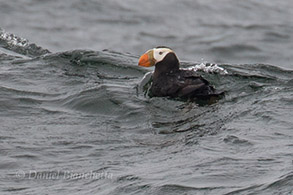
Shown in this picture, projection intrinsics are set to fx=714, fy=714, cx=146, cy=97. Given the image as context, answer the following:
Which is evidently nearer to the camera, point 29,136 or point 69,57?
point 29,136

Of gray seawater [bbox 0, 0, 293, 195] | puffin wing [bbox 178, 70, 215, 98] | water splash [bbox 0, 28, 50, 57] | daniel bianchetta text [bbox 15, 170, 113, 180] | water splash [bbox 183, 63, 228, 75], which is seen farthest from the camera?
water splash [bbox 0, 28, 50, 57]

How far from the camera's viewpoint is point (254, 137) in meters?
8.25

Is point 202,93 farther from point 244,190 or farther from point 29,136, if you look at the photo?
point 244,190

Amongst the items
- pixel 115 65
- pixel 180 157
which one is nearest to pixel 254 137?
pixel 180 157

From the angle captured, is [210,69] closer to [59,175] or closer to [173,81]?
[173,81]

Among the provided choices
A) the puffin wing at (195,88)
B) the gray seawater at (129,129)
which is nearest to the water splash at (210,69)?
the gray seawater at (129,129)

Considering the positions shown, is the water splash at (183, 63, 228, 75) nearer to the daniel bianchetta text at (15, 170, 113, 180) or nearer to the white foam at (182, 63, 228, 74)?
the white foam at (182, 63, 228, 74)

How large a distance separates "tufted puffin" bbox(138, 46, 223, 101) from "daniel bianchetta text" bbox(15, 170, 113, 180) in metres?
3.09

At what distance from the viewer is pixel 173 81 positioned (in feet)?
33.9

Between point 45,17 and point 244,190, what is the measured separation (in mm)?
13123

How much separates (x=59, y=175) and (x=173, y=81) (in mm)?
3463

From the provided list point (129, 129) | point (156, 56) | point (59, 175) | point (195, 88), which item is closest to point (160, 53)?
point (156, 56)

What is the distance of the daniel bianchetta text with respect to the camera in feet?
23.5

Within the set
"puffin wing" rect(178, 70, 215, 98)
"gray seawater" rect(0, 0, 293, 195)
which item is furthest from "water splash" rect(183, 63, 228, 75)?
"puffin wing" rect(178, 70, 215, 98)
